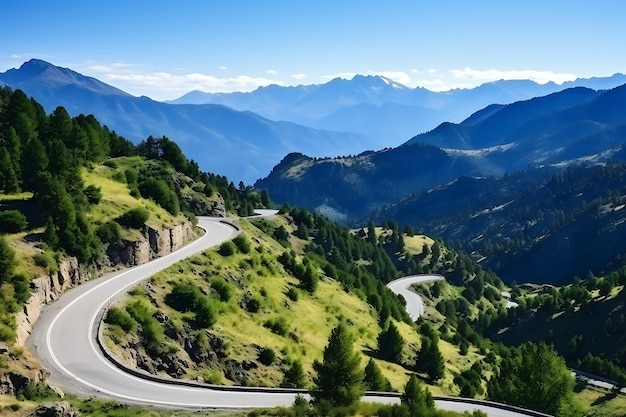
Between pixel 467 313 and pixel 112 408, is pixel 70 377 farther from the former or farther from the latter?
pixel 467 313

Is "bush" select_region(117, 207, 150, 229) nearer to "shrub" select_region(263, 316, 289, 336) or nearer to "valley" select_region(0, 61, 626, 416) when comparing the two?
"valley" select_region(0, 61, 626, 416)

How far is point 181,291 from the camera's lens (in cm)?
5509

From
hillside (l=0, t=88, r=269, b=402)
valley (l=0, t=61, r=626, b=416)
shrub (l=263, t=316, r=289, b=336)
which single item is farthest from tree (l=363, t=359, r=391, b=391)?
hillside (l=0, t=88, r=269, b=402)

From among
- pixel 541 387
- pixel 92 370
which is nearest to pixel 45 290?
pixel 92 370

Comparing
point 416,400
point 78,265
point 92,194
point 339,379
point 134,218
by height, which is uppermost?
point 92,194

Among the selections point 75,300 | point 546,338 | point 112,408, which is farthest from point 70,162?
point 546,338

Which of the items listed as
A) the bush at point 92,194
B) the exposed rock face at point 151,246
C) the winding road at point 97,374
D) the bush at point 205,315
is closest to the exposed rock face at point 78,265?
the exposed rock face at point 151,246

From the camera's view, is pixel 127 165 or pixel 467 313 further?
pixel 467 313

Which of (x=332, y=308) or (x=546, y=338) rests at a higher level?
(x=332, y=308)

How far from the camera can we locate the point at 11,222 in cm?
5272

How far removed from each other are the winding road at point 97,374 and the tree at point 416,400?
579cm

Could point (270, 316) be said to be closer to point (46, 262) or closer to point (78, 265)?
point (78, 265)

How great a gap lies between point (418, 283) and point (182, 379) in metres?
144

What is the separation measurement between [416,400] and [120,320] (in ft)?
87.6
